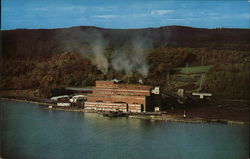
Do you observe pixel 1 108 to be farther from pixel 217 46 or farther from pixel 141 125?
pixel 217 46

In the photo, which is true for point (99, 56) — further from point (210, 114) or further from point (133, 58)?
point (210, 114)

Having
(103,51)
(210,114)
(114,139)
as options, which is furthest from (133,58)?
(114,139)

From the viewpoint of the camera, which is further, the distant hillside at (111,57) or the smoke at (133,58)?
the smoke at (133,58)

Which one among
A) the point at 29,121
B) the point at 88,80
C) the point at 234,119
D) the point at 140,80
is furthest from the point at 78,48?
the point at 234,119

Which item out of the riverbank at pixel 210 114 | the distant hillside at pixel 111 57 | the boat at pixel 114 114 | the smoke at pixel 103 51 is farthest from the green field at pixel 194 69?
the boat at pixel 114 114

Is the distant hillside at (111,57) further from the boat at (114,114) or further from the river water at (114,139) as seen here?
the river water at (114,139)

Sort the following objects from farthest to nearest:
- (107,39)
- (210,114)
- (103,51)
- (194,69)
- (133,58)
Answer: (133,58) < (103,51) < (107,39) < (194,69) < (210,114)
